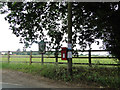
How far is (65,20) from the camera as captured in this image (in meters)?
8.42

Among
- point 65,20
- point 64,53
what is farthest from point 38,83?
point 65,20

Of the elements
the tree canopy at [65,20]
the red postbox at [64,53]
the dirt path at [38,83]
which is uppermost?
the tree canopy at [65,20]

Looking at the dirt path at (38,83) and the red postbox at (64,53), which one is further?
the red postbox at (64,53)

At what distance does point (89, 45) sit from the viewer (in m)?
7.32

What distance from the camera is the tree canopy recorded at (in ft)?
18.8

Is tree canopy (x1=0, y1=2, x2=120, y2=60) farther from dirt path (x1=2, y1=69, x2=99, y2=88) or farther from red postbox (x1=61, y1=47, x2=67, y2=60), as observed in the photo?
dirt path (x1=2, y1=69, x2=99, y2=88)

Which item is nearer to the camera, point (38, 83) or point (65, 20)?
point (38, 83)

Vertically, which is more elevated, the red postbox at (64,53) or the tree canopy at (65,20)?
the tree canopy at (65,20)

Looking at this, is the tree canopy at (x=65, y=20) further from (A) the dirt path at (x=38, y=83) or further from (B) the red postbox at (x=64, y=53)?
(A) the dirt path at (x=38, y=83)

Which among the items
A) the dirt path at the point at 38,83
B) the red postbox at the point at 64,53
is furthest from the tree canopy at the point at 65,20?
the dirt path at the point at 38,83

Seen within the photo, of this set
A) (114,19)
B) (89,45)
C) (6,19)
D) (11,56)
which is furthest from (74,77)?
(11,56)

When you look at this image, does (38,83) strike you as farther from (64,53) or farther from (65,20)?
(65,20)

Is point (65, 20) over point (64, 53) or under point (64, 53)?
over

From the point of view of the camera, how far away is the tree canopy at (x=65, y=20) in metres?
5.73
